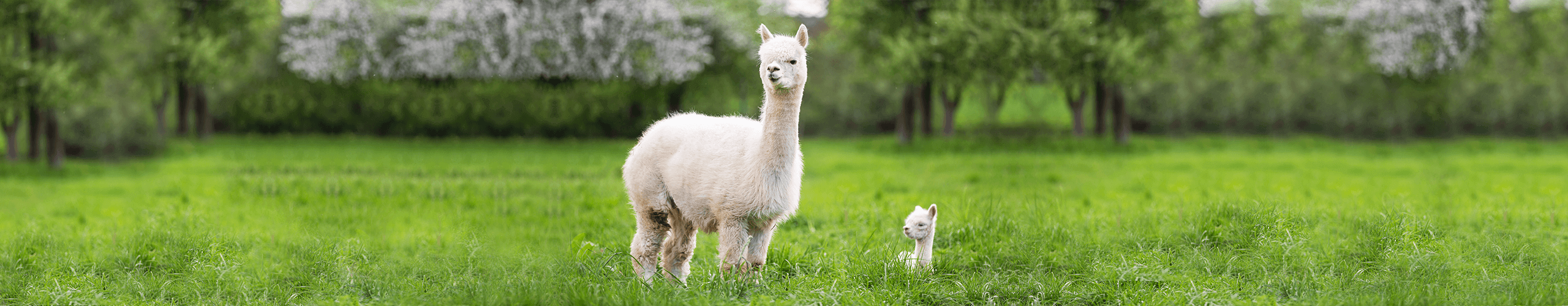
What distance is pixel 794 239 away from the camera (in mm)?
8328

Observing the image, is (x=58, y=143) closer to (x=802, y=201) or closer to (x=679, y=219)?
(x=802, y=201)

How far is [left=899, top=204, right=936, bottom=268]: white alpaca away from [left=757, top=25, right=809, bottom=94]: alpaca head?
1.75 meters

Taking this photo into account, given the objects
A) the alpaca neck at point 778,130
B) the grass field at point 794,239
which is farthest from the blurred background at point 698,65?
the alpaca neck at point 778,130

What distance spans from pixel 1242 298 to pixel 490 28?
8.41 m

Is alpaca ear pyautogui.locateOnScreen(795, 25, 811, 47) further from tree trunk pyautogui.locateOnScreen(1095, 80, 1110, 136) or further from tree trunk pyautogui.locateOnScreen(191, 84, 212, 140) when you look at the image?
tree trunk pyautogui.locateOnScreen(191, 84, 212, 140)

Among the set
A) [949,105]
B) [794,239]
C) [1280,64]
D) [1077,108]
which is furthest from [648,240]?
[949,105]

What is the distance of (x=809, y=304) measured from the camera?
18.4ft

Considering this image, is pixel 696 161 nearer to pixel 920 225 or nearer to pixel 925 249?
pixel 920 225

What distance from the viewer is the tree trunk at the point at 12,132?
16375 mm

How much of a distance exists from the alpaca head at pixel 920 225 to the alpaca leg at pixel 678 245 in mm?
1581

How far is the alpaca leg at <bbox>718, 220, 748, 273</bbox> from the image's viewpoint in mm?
5484

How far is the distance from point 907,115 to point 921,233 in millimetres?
17722

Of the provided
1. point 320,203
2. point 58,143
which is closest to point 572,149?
point 320,203

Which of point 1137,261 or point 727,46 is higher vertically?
point 727,46
